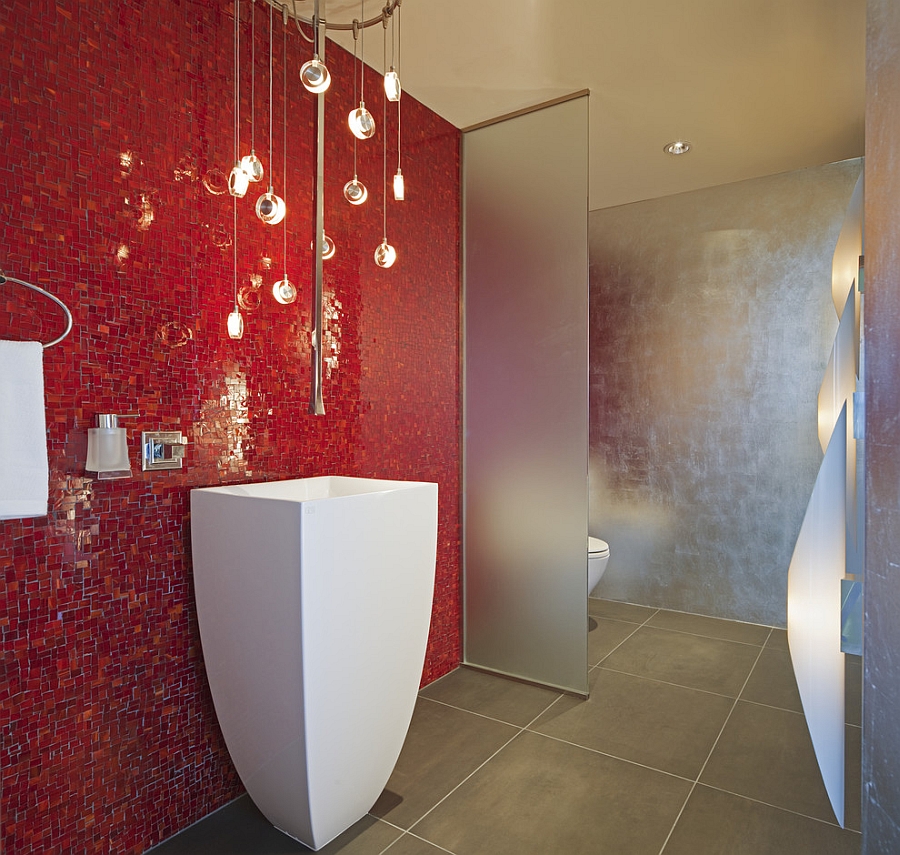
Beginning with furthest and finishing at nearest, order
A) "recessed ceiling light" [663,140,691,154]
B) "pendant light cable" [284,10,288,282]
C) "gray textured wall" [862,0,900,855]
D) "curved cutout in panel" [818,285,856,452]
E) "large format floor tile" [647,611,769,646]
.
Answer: "large format floor tile" [647,611,769,646] → "recessed ceiling light" [663,140,691,154] → "pendant light cable" [284,10,288,282] → "curved cutout in panel" [818,285,856,452] → "gray textured wall" [862,0,900,855]

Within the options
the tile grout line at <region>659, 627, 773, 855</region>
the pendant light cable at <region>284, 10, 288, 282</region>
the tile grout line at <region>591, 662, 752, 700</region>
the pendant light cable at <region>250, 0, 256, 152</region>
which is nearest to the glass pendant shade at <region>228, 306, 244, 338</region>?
the pendant light cable at <region>284, 10, 288, 282</region>

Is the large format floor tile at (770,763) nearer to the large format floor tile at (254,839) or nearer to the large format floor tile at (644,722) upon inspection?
the large format floor tile at (644,722)

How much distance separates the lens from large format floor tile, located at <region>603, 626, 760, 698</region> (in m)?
2.80

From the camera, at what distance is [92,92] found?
158 centimetres

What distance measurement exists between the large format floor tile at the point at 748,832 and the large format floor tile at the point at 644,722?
7.0 inches

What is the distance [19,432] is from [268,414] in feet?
2.50

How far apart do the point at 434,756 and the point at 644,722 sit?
83cm

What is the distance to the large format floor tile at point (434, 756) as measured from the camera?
1879mm

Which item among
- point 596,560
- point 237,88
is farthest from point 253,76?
point 596,560

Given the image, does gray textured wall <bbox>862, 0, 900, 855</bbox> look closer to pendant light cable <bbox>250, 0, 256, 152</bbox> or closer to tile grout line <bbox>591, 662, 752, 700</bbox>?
pendant light cable <bbox>250, 0, 256, 152</bbox>

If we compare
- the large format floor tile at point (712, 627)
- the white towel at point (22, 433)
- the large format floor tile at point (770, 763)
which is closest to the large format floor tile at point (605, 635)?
the large format floor tile at point (712, 627)

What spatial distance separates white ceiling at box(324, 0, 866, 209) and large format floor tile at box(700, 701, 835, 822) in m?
2.46

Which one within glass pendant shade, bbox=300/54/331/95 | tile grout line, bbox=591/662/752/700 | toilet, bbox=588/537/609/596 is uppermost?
glass pendant shade, bbox=300/54/331/95

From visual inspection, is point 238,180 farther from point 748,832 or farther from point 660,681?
point 660,681
